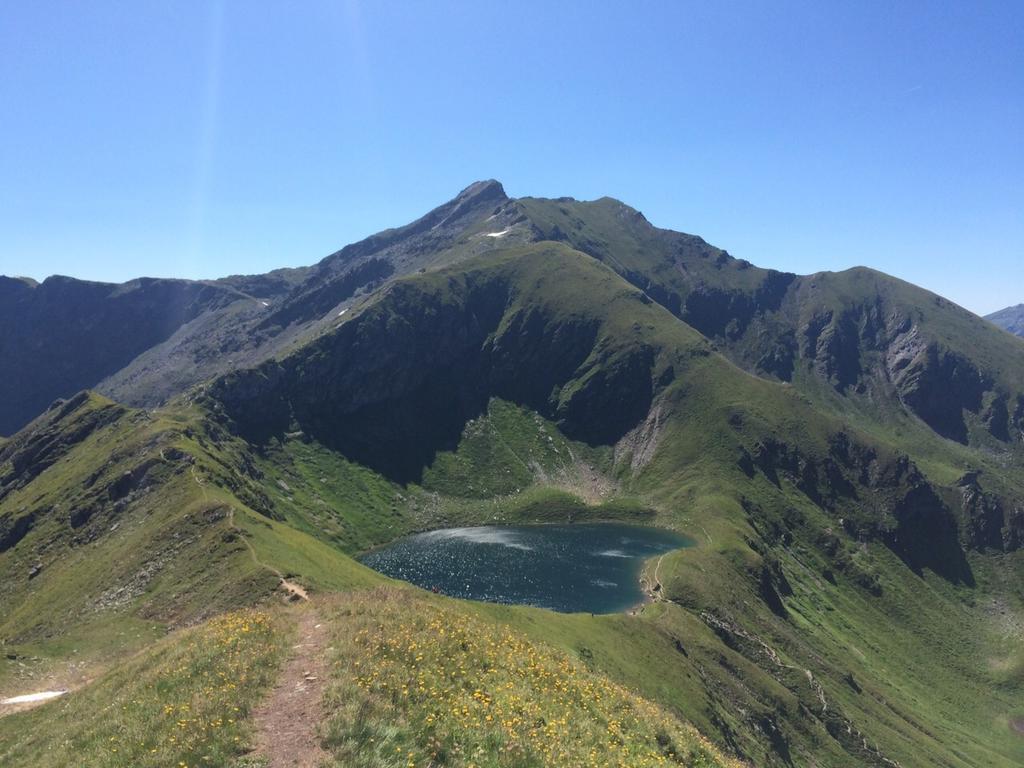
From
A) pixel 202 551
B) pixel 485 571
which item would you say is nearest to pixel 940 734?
pixel 485 571

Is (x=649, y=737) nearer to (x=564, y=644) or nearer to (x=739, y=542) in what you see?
(x=564, y=644)

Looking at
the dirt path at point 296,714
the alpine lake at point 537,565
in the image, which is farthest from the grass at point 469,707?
the alpine lake at point 537,565

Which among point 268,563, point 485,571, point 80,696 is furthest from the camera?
point 485,571

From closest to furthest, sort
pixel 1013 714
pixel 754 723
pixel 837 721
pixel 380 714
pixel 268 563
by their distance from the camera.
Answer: pixel 380 714 → pixel 268 563 → pixel 754 723 → pixel 837 721 → pixel 1013 714

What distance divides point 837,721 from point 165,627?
317 feet

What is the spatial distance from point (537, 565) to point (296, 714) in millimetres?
149038

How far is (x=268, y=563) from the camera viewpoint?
72.9 meters

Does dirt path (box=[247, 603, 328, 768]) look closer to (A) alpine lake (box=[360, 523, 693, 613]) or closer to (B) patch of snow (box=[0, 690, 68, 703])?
(B) patch of snow (box=[0, 690, 68, 703])

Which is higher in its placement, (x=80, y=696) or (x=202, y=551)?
(x=80, y=696)

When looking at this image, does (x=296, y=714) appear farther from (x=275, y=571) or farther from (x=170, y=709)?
(x=275, y=571)

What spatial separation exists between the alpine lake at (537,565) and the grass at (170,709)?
108369mm

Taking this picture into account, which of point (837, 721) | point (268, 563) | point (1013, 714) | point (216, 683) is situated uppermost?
point (216, 683)

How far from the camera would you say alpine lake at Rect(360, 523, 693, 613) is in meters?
140

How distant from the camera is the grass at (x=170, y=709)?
2002cm
